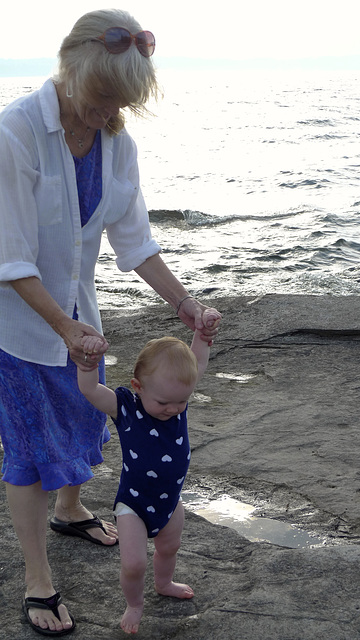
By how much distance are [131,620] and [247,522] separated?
985mm

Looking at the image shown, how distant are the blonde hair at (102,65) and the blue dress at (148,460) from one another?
0.91 meters

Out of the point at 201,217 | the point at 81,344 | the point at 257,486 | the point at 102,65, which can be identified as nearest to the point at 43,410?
the point at 81,344

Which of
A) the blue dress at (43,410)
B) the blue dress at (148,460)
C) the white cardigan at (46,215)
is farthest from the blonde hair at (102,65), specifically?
the blue dress at (148,460)

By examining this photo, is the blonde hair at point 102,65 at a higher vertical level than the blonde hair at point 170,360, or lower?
higher

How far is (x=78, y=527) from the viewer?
2.82m

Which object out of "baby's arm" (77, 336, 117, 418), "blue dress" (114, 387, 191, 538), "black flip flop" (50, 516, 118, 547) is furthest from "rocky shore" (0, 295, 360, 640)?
"baby's arm" (77, 336, 117, 418)

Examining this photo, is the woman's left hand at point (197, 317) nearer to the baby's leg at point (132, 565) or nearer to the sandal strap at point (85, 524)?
the baby's leg at point (132, 565)

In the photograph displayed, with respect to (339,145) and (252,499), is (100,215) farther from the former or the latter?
(339,145)

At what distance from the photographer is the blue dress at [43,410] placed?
7.63ft

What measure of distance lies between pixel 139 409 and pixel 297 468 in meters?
1.52

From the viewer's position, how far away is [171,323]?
569 centimetres

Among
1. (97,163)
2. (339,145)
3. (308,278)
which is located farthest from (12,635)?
(339,145)

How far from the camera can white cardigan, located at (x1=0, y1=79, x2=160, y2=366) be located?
216cm

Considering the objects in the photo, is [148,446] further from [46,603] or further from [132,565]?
[46,603]
